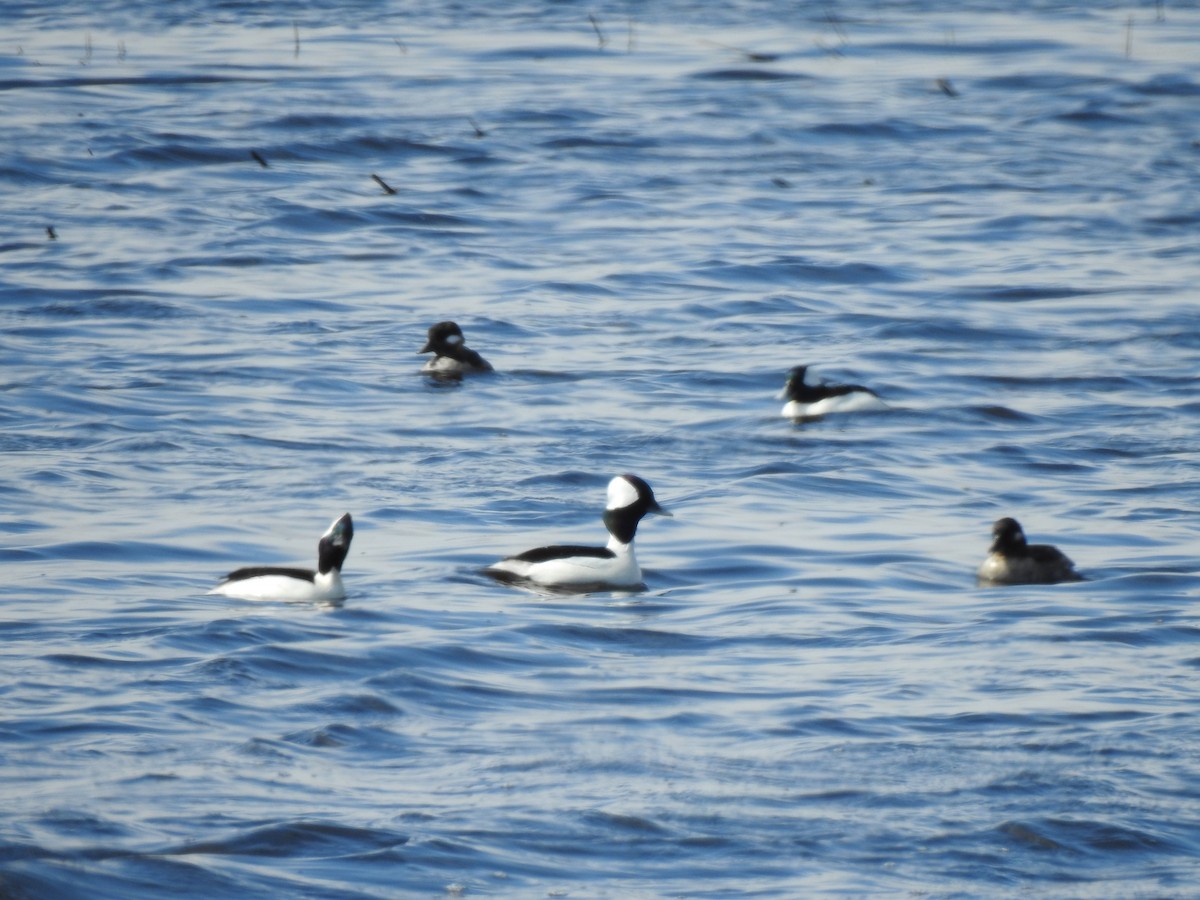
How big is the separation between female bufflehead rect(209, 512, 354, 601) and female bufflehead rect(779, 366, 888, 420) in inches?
261

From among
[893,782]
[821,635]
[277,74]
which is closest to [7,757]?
[893,782]

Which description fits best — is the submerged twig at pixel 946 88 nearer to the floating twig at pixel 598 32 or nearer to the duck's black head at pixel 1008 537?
the floating twig at pixel 598 32

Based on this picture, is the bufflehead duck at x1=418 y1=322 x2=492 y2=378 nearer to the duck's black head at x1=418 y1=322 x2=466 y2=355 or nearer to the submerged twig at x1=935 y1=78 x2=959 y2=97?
the duck's black head at x1=418 y1=322 x2=466 y2=355

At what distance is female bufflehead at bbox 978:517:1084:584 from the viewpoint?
12570 millimetres

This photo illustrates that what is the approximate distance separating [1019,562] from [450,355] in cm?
853

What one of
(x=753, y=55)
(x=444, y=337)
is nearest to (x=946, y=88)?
(x=753, y=55)

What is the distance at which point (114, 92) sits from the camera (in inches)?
1341

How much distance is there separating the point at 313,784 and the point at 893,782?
2385 mm

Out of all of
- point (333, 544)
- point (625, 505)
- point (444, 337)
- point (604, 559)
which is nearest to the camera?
point (333, 544)

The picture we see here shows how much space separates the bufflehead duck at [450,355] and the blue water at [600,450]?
11.0 inches

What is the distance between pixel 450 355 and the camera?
65.7 feet

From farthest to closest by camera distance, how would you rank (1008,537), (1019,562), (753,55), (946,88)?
(753,55) < (946,88) < (1008,537) < (1019,562)

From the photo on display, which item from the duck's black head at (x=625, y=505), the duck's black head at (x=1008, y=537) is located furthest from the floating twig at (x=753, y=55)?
the duck's black head at (x=1008, y=537)

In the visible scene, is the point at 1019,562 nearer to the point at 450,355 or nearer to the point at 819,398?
the point at 819,398
